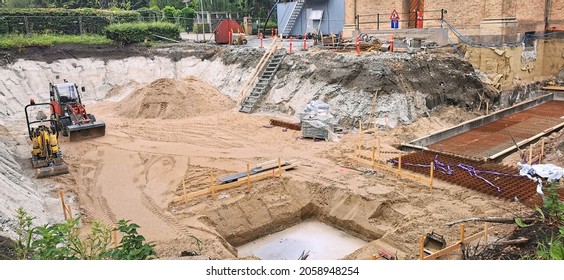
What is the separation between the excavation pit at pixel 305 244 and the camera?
33.5 ft

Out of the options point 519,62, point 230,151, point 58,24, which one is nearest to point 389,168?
point 230,151

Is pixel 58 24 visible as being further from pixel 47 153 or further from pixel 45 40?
pixel 47 153

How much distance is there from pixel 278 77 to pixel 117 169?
33.5 ft

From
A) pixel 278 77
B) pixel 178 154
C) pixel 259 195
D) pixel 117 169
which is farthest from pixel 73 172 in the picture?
pixel 278 77

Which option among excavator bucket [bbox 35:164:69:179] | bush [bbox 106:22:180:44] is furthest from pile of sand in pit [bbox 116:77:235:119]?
bush [bbox 106:22:180:44]

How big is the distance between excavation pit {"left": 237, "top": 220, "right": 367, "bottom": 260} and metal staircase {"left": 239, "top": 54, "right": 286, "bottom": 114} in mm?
10300

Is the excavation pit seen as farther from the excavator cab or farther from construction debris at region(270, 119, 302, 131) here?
the excavator cab

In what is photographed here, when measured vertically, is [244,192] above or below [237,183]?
below

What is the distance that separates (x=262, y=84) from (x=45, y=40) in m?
13.5

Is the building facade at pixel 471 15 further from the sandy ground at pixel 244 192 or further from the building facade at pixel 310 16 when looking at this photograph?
the sandy ground at pixel 244 192

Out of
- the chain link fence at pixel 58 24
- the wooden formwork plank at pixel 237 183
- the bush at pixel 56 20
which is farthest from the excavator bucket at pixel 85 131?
the bush at pixel 56 20

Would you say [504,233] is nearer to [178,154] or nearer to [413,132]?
[413,132]

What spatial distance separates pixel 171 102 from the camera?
20812 millimetres

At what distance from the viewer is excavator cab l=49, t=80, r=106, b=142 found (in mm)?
16703
